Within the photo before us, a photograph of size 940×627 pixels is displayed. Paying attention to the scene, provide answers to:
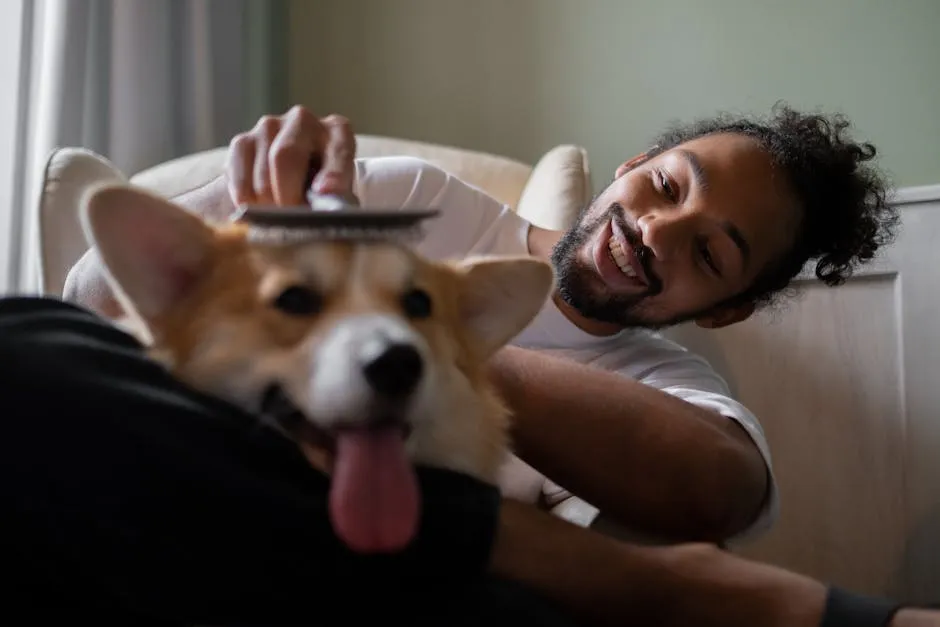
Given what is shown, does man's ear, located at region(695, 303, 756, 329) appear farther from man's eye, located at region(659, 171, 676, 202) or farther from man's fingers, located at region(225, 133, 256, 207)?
man's fingers, located at region(225, 133, 256, 207)

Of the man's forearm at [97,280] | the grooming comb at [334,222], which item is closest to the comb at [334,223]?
the grooming comb at [334,222]

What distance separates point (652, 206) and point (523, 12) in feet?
3.49

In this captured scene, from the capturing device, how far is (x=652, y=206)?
1295 millimetres

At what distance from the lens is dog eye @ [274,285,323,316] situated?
0.61 m

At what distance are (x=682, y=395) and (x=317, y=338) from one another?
71 centimetres

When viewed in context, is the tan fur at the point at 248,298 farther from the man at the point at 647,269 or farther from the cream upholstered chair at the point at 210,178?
the cream upholstered chair at the point at 210,178

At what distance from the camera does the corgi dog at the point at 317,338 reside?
552 millimetres

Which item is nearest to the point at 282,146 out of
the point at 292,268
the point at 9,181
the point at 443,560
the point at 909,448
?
the point at 292,268

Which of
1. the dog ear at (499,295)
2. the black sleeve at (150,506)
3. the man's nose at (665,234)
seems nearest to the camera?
the black sleeve at (150,506)

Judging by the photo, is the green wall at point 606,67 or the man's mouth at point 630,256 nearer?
the man's mouth at point 630,256

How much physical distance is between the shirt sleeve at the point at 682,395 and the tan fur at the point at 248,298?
1.13 feet

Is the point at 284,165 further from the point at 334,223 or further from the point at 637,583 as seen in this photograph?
the point at 637,583

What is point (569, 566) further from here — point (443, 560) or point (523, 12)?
point (523, 12)

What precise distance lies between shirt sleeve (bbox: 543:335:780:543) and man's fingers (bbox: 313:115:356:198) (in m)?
0.44
